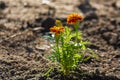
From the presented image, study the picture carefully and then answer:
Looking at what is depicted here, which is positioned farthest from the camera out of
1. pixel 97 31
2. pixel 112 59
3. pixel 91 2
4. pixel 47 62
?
pixel 91 2

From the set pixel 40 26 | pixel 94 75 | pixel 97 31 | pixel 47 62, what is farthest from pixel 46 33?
pixel 94 75

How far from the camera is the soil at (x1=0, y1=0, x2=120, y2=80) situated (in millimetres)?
3584

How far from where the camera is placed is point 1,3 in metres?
5.62

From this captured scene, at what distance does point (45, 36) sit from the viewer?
3379 mm

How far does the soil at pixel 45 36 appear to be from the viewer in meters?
3.58

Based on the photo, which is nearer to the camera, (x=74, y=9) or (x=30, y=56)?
(x=30, y=56)

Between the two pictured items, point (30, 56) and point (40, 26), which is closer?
point (30, 56)

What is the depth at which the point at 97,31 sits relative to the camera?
4.88 metres

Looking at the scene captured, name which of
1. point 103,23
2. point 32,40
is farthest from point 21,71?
point 103,23

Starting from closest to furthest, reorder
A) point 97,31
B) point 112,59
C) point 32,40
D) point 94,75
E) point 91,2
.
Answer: point 94,75
point 112,59
point 32,40
point 97,31
point 91,2

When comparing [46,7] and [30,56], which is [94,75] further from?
[46,7]

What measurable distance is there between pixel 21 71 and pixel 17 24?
1.46 metres

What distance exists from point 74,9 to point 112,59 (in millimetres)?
1730

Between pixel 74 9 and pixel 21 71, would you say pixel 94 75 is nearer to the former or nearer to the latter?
pixel 21 71
